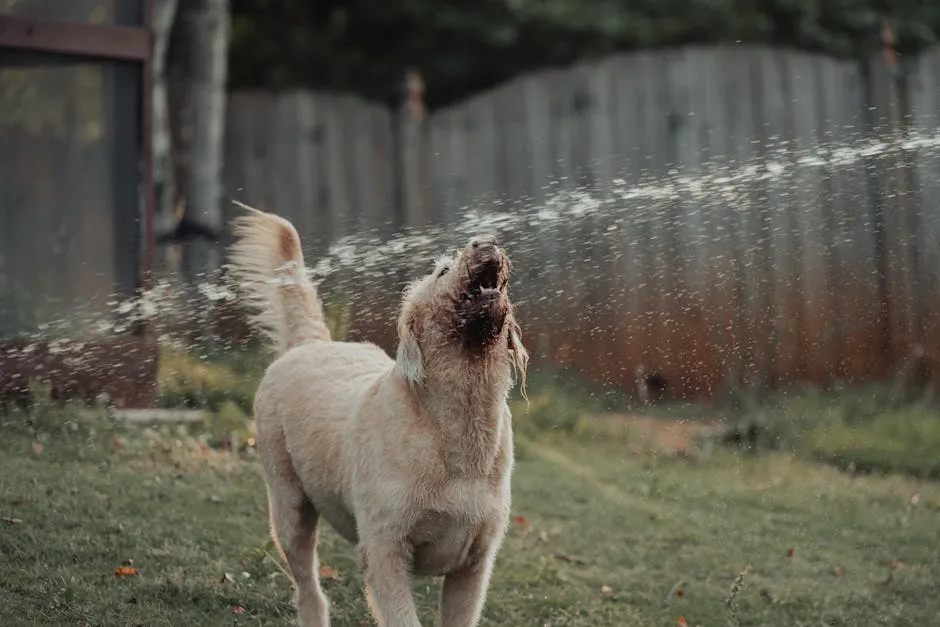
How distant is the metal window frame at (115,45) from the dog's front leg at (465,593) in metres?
4.46

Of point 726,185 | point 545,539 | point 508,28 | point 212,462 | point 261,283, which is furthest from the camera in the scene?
point 508,28

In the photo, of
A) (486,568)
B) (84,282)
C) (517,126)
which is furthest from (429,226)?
(486,568)

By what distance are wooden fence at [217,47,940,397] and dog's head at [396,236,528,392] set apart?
164 inches

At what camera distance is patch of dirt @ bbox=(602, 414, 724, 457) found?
8.66 meters

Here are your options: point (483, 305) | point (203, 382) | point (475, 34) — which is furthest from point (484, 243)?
point (475, 34)

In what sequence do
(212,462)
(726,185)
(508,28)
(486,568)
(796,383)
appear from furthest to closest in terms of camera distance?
(508,28) < (726,185) < (796,383) < (212,462) < (486,568)

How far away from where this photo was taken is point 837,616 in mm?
5883

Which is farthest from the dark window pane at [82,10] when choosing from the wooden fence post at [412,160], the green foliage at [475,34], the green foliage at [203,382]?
the green foliage at [475,34]

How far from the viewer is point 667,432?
9.03 m

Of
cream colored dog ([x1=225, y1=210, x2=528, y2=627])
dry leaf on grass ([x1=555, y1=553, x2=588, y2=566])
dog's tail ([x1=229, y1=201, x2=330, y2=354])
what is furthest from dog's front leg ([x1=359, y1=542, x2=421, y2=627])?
dry leaf on grass ([x1=555, y1=553, x2=588, y2=566])

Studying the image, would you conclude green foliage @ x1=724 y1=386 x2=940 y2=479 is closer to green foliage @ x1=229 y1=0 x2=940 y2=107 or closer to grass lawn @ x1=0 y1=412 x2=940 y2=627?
grass lawn @ x1=0 y1=412 x2=940 y2=627

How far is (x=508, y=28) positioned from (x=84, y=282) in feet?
23.1

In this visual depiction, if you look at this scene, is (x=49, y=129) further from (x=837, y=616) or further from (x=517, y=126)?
(x=837, y=616)

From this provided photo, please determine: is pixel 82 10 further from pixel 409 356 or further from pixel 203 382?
pixel 409 356
